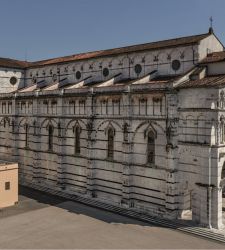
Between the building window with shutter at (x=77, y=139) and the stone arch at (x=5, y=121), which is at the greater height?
the stone arch at (x=5, y=121)

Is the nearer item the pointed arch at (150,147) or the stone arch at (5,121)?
the pointed arch at (150,147)

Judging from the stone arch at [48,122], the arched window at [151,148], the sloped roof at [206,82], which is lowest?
the arched window at [151,148]

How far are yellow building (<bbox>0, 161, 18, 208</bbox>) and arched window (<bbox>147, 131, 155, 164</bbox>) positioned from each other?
36.6ft

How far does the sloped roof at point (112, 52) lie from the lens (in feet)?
87.1

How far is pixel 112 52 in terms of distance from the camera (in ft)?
103

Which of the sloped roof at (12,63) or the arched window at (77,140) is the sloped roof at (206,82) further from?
the sloped roof at (12,63)

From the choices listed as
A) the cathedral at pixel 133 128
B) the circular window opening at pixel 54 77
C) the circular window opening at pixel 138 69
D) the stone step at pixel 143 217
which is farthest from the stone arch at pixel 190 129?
the circular window opening at pixel 54 77

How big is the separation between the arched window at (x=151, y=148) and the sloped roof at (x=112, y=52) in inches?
292

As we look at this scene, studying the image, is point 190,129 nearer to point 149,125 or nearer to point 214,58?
point 149,125

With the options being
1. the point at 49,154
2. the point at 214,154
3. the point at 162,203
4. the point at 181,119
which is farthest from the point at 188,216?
the point at 49,154

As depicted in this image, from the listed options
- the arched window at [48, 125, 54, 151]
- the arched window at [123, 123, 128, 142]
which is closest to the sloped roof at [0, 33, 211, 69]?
the arched window at [123, 123, 128, 142]

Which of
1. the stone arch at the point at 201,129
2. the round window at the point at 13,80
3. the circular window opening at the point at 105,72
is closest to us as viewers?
the stone arch at the point at 201,129

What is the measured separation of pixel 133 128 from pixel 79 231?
27.6 ft

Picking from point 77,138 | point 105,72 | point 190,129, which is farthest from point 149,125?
point 105,72
